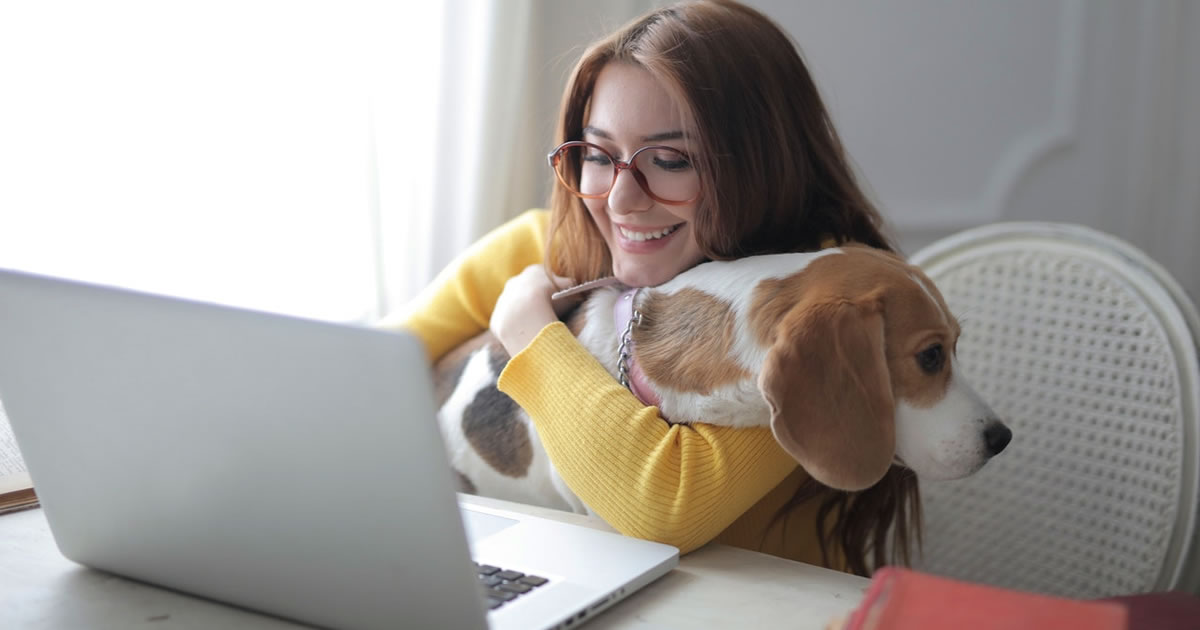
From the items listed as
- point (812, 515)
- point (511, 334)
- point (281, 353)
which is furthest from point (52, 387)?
point (812, 515)

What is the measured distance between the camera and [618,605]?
0.94 metres

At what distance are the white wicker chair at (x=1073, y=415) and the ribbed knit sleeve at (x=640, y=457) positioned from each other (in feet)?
2.11

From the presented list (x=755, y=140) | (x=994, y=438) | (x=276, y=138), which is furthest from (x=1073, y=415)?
(x=276, y=138)

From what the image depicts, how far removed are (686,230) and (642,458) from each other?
355 millimetres

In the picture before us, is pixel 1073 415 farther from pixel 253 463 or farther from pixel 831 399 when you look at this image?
pixel 253 463

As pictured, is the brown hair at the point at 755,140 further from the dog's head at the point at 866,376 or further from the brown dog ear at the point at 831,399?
the brown dog ear at the point at 831,399

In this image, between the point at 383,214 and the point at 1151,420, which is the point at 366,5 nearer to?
the point at 383,214

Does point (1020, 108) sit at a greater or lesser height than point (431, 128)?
lesser

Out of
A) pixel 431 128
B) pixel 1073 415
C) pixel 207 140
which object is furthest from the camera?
pixel 431 128

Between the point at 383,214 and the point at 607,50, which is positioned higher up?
the point at 607,50

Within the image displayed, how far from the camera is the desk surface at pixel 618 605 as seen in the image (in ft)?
2.94

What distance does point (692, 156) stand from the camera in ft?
4.28

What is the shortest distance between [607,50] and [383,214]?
2.75ft

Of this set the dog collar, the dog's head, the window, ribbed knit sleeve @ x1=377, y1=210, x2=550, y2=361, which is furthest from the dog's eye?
the window
